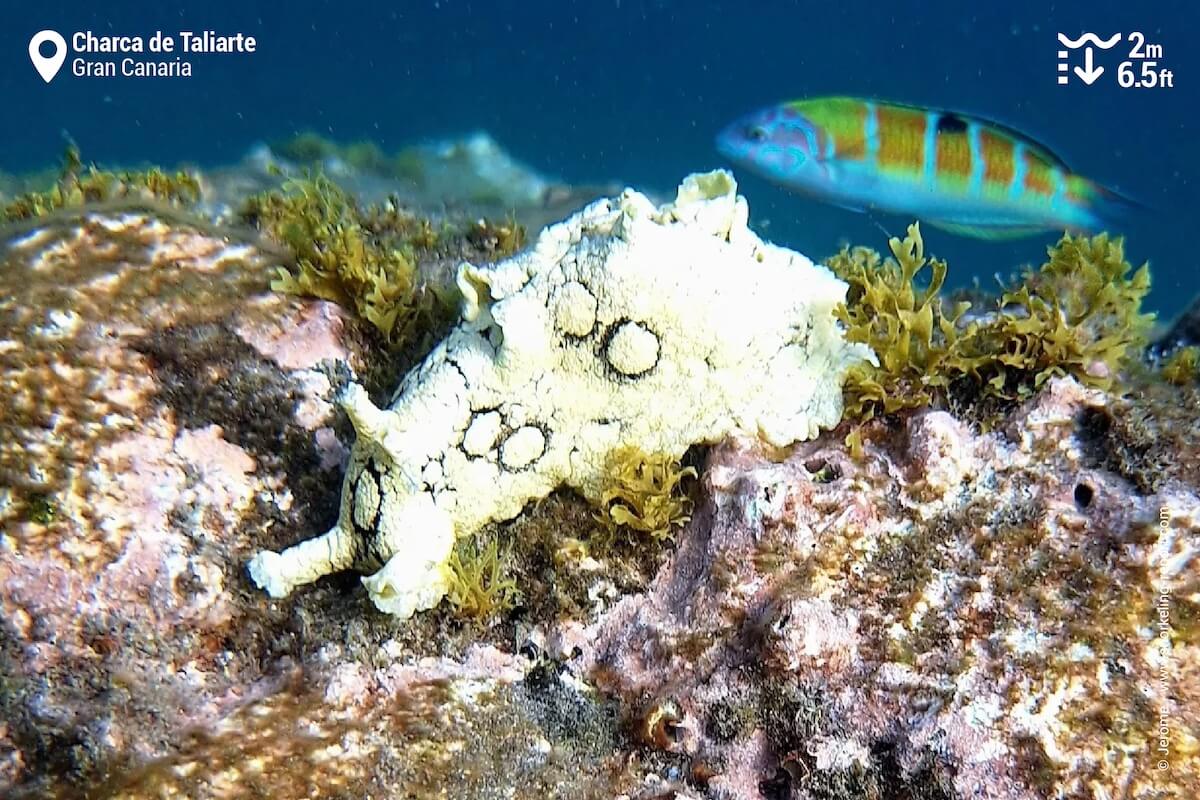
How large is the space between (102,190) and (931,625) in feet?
16.7

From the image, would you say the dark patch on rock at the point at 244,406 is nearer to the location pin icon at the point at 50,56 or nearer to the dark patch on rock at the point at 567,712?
the dark patch on rock at the point at 567,712

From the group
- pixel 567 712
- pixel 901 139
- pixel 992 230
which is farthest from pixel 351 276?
pixel 992 230

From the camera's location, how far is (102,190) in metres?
4.76

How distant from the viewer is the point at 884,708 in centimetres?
239

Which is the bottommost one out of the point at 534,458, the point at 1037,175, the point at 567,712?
→ the point at 567,712

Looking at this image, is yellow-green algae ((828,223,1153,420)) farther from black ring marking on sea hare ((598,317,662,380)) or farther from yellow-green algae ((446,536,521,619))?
yellow-green algae ((446,536,521,619))

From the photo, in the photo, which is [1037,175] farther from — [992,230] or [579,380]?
[579,380]

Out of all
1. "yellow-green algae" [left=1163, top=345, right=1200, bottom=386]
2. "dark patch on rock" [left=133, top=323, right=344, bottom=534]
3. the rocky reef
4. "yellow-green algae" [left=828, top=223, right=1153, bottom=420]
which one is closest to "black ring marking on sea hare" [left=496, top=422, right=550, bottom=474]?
the rocky reef

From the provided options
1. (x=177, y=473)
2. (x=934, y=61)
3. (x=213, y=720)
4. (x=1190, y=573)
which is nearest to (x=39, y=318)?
(x=177, y=473)

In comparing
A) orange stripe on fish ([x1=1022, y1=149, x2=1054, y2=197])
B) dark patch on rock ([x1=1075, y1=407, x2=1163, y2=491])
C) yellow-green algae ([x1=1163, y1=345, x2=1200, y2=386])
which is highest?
orange stripe on fish ([x1=1022, y1=149, x2=1054, y2=197])

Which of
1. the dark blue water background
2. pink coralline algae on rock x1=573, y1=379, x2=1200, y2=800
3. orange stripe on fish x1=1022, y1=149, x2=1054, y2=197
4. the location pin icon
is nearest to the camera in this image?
pink coralline algae on rock x1=573, y1=379, x2=1200, y2=800

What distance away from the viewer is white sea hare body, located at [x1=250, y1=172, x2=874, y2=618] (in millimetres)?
2809

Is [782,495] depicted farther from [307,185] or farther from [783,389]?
[307,185]

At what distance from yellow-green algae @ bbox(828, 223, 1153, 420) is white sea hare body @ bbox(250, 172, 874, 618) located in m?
0.17
